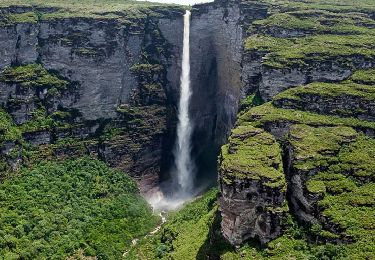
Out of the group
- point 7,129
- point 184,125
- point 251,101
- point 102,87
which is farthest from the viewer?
point 184,125

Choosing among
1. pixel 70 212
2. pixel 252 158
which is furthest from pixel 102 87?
pixel 252 158

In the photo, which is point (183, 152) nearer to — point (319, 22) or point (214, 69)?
point (214, 69)

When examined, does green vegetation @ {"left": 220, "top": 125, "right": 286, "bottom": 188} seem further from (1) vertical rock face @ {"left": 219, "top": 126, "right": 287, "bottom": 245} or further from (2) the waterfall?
(2) the waterfall

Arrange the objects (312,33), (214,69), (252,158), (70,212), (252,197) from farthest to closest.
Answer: (214,69) < (312,33) < (70,212) < (252,158) < (252,197)

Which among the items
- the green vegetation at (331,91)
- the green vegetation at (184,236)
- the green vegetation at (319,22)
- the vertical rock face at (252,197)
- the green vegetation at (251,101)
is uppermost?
the green vegetation at (319,22)

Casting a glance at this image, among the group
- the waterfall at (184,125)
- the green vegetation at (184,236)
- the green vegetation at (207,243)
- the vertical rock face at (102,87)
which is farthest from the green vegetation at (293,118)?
the waterfall at (184,125)

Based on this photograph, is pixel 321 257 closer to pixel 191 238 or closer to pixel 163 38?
pixel 191 238

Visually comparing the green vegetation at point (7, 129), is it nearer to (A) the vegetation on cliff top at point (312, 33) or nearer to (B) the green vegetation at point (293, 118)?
(B) the green vegetation at point (293, 118)
